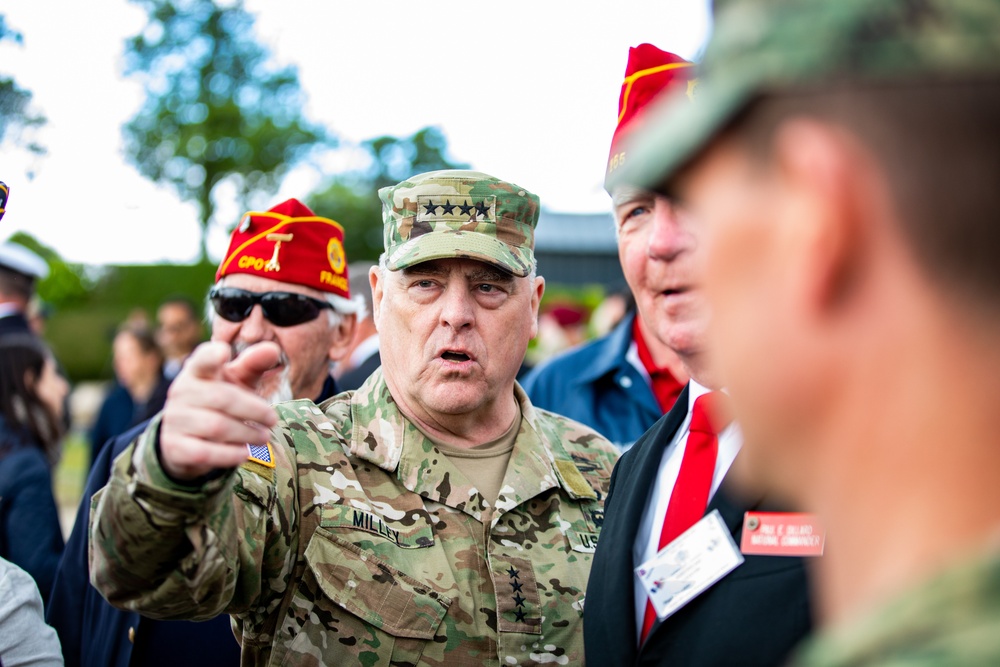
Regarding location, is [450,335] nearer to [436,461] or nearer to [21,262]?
[436,461]

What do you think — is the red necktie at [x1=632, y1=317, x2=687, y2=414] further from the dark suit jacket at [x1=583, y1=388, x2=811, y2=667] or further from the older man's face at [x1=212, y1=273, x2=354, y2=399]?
the dark suit jacket at [x1=583, y1=388, x2=811, y2=667]

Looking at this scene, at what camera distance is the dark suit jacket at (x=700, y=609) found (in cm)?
182

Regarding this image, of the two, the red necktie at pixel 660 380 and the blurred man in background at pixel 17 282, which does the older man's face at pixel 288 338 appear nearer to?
the red necktie at pixel 660 380

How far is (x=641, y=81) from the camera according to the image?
3041 millimetres

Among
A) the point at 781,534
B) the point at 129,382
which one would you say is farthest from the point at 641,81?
the point at 129,382

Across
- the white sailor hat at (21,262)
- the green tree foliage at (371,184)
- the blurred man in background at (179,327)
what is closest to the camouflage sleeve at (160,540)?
the white sailor hat at (21,262)

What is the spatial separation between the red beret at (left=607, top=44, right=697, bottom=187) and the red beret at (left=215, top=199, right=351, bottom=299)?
5.45 ft

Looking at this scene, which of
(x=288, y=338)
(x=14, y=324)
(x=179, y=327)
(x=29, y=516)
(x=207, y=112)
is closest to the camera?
(x=29, y=516)

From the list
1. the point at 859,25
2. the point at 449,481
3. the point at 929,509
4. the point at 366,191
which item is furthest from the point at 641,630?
the point at 366,191

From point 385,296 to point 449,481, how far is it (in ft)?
2.17

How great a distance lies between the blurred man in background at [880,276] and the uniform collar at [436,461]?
6.17ft

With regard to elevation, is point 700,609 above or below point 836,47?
below

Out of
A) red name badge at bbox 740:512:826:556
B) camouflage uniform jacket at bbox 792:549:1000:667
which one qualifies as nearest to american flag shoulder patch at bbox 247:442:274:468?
red name badge at bbox 740:512:826:556

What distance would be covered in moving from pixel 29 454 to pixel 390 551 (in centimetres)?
231
